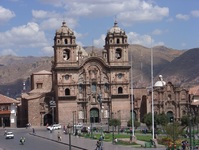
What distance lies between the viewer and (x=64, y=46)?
10844 cm

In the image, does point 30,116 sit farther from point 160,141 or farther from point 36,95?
point 160,141

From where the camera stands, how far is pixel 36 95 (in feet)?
369

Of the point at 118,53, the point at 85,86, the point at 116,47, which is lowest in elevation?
the point at 85,86

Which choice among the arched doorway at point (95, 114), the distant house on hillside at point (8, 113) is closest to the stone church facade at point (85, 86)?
the arched doorway at point (95, 114)

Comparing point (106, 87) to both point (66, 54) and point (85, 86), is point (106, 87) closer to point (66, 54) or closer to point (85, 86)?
point (85, 86)

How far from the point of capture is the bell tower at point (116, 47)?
10944cm

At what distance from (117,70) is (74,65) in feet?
23.7

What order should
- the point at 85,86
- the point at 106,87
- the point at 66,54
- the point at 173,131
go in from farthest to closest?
the point at 66,54 → the point at 106,87 → the point at 85,86 → the point at 173,131

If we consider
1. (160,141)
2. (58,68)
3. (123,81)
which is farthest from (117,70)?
(160,141)

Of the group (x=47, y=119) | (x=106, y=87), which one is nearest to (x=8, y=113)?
(x=47, y=119)

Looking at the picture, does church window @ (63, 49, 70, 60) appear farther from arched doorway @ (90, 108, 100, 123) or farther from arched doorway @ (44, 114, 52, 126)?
arched doorway @ (44, 114, 52, 126)

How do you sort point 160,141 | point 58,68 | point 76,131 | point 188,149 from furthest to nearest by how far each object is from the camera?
point 58,68
point 76,131
point 160,141
point 188,149

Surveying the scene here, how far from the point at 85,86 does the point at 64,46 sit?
7445mm

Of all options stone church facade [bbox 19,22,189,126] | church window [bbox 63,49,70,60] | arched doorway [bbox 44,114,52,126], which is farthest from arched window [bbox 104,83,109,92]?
arched doorway [bbox 44,114,52,126]
